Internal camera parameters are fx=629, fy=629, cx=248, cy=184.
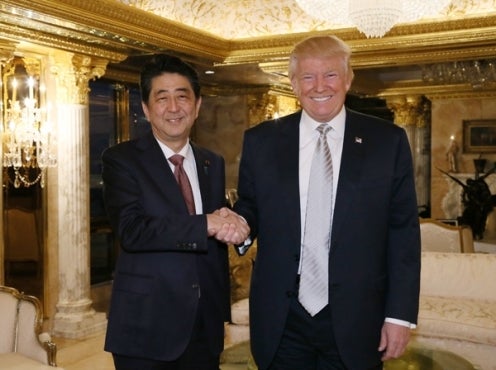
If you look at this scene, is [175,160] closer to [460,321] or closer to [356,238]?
[356,238]

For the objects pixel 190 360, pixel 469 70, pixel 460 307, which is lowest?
pixel 460 307

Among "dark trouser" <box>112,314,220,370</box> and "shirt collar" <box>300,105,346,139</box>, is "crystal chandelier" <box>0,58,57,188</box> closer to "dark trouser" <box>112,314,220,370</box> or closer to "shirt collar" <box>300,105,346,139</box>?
"dark trouser" <box>112,314,220,370</box>

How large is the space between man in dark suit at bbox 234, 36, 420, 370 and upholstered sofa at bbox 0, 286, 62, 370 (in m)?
1.93

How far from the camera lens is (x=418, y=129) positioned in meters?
13.0

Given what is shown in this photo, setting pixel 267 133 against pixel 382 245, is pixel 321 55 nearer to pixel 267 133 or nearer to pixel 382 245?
pixel 267 133

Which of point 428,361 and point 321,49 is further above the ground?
point 321,49

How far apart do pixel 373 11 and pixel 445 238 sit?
2523 mm

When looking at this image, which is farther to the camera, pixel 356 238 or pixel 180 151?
pixel 180 151

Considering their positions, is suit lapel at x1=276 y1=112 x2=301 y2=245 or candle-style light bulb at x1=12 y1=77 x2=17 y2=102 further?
candle-style light bulb at x1=12 y1=77 x2=17 y2=102

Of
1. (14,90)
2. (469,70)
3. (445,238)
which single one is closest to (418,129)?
(469,70)

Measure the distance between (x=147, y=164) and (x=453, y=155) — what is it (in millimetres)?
10702

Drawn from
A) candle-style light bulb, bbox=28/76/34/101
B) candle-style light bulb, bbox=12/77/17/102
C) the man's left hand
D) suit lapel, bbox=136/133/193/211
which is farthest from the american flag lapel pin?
candle-style light bulb, bbox=12/77/17/102

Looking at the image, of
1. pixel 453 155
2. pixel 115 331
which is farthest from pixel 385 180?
pixel 453 155

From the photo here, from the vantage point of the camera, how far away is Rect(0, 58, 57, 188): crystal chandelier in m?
6.02
